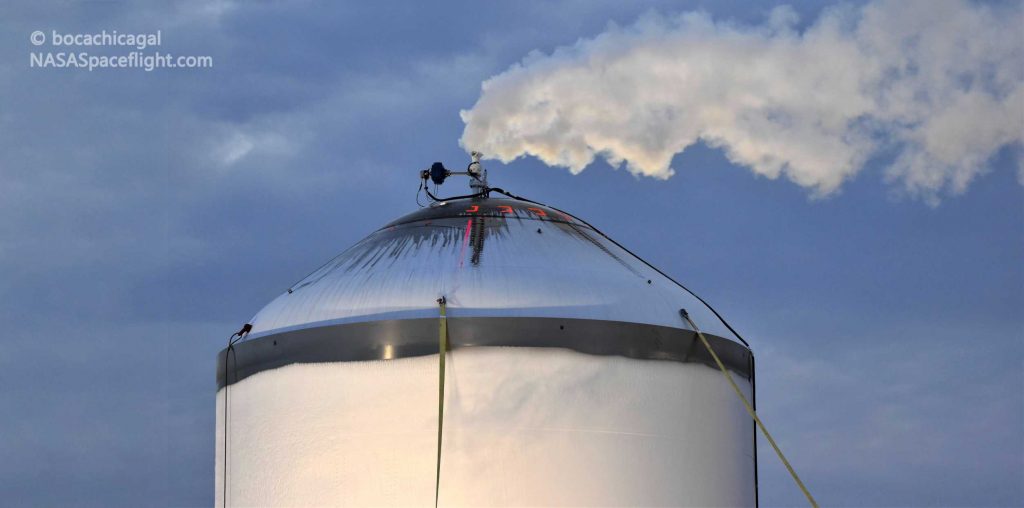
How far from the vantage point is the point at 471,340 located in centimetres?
2072

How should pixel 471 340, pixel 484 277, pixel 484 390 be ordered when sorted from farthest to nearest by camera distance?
pixel 484 277, pixel 471 340, pixel 484 390

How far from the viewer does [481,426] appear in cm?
2045

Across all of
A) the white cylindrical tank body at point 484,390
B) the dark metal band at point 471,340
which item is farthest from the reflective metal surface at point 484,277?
the dark metal band at point 471,340

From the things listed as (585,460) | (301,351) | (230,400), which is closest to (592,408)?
(585,460)

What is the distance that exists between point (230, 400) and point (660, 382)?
22.6 feet

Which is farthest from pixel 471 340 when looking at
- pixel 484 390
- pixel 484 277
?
pixel 484 277

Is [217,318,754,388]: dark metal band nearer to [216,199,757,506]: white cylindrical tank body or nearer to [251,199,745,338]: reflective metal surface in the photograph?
[216,199,757,506]: white cylindrical tank body

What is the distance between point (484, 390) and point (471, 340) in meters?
0.74

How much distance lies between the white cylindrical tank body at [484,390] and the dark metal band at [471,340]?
21 mm

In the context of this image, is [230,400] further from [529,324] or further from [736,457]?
[736,457]

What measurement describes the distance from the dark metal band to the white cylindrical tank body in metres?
0.02

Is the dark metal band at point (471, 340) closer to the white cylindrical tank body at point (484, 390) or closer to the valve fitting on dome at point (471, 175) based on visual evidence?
the white cylindrical tank body at point (484, 390)

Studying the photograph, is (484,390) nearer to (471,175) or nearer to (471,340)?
(471,340)

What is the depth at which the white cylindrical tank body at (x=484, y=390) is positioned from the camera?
20.5 meters
